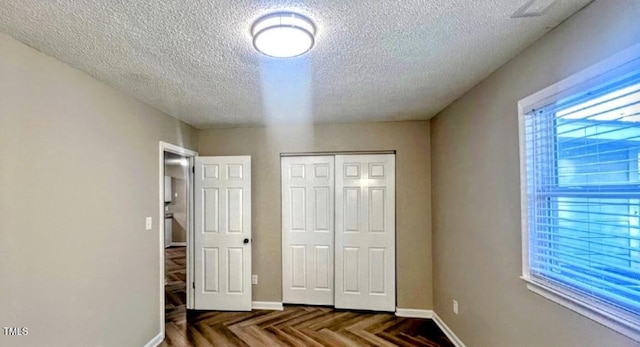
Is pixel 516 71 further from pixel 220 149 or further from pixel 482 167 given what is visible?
pixel 220 149

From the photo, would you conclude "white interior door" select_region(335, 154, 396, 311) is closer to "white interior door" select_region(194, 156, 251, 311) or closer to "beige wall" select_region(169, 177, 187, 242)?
"white interior door" select_region(194, 156, 251, 311)

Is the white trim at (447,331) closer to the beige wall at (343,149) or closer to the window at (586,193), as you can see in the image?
the beige wall at (343,149)

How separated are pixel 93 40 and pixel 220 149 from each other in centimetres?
250

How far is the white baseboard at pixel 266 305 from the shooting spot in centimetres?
411

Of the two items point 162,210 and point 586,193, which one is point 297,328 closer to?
point 162,210

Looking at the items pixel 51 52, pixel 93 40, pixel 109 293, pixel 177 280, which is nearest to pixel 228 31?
pixel 93 40

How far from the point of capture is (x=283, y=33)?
1645mm

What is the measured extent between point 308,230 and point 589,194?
305cm

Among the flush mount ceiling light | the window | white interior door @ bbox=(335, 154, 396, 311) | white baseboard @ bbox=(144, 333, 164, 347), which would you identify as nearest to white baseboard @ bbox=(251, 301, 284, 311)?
white interior door @ bbox=(335, 154, 396, 311)

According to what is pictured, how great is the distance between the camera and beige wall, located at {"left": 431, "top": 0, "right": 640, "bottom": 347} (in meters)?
1.50

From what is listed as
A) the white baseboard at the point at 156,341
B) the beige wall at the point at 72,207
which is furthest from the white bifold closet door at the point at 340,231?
the beige wall at the point at 72,207

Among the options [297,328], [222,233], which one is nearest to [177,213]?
[222,233]

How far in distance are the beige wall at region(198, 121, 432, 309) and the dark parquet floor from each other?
36 cm

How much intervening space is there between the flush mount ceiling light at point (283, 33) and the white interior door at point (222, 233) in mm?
2411
